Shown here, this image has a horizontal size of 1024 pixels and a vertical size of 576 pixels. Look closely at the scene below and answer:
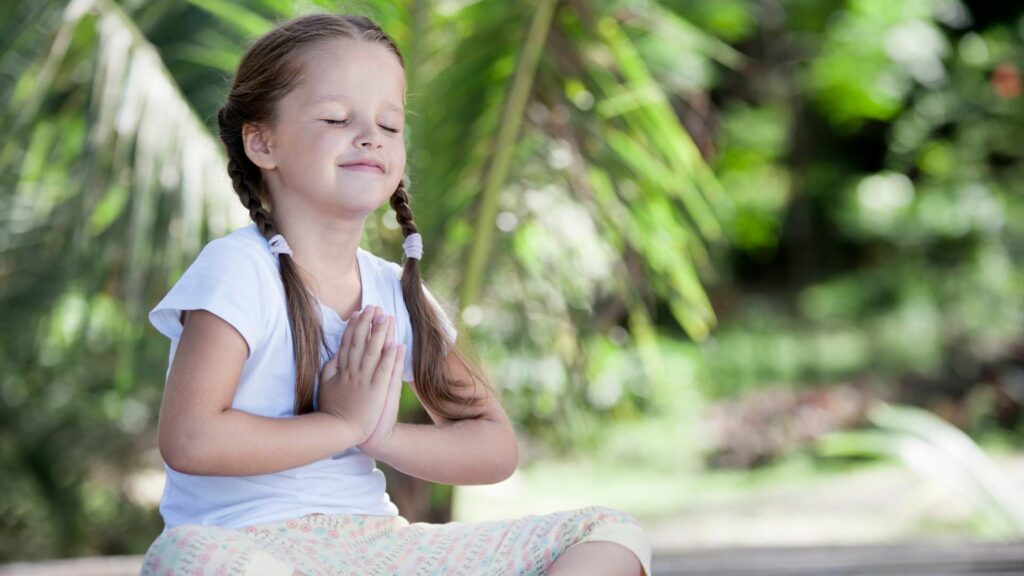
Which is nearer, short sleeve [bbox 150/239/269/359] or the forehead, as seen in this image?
short sleeve [bbox 150/239/269/359]

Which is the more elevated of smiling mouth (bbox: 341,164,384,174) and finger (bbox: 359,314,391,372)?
smiling mouth (bbox: 341,164,384,174)

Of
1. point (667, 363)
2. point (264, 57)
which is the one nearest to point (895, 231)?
point (667, 363)

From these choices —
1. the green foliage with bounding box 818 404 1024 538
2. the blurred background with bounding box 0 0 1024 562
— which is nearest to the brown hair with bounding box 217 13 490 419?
the blurred background with bounding box 0 0 1024 562

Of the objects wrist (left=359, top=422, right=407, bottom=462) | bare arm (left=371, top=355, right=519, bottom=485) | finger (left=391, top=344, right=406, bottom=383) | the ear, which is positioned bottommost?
bare arm (left=371, top=355, right=519, bottom=485)

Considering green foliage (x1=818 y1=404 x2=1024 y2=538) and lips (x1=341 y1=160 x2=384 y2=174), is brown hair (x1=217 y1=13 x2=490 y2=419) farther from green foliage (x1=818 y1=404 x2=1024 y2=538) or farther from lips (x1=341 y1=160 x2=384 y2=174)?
green foliage (x1=818 y1=404 x2=1024 y2=538)

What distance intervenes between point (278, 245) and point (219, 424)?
240 mm

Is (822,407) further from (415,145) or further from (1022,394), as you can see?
(415,145)

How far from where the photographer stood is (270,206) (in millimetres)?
1520

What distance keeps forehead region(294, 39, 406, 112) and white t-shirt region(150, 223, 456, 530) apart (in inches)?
7.1

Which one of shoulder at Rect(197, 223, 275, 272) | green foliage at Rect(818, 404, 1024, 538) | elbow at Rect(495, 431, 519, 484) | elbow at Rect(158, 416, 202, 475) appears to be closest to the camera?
elbow at Rect(158, 416, 202, 475)

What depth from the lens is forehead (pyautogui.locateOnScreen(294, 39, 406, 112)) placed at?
1.44 metres

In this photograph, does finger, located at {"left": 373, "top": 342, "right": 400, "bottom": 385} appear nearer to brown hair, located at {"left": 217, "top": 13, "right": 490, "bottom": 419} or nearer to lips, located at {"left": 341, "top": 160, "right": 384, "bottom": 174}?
brown hair, located at {"left": 217, "top": 13, "right": 490, "bottom": 419}

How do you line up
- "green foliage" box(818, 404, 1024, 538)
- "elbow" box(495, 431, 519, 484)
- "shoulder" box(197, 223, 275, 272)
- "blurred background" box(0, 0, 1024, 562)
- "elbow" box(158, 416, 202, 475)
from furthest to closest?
1. "green foliage" box(818, 404, 1024, 538)
2. "blurred background" box(0, 0, 1024, 562)
3. "elbow" box(495, 431, 519, 484)
4. "shoulder" box(197, 223, 275, 272)
5. "elbow" box(158, 416, 202, 475)

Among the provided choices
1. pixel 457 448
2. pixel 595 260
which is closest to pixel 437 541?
pixel 457 448
